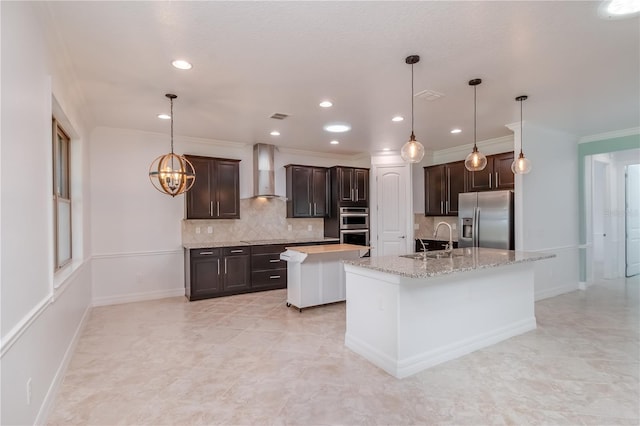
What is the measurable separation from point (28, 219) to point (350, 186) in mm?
5241

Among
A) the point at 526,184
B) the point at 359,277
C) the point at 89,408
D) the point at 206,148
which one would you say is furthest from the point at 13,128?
the point at 526,184

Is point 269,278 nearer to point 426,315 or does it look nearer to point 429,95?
point 426,315

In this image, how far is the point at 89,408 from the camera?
2309mm

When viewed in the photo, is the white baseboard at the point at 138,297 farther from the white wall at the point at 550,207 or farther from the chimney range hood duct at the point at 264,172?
the white wall at the point at 550,207

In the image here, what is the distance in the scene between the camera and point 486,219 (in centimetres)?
518

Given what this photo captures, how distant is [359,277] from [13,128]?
2.69 meters

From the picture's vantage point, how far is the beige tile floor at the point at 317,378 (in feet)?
7.27

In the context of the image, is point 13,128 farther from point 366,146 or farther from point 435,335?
point 366,146

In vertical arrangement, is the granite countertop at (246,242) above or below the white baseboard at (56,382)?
above

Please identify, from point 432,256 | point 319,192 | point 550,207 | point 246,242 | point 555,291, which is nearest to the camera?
point 432,256

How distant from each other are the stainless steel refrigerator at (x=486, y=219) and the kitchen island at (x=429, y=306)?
1.37 meters

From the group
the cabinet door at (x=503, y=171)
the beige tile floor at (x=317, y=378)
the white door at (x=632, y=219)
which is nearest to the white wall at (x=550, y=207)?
the cabinet door at (x=503, y=171)

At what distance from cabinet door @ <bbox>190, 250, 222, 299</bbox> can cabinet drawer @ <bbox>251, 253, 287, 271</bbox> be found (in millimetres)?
602

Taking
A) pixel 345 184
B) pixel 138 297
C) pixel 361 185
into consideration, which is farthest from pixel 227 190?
pixel 361 185
